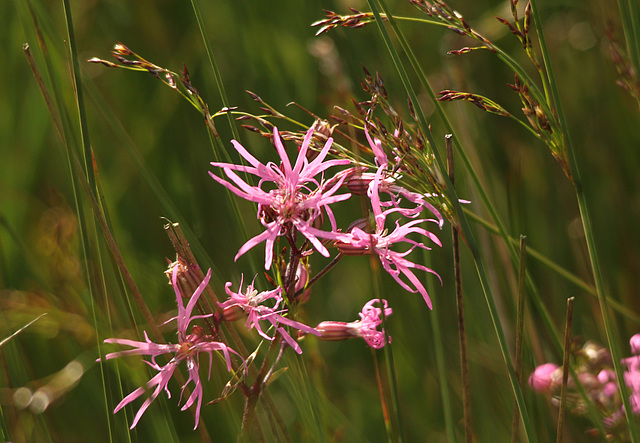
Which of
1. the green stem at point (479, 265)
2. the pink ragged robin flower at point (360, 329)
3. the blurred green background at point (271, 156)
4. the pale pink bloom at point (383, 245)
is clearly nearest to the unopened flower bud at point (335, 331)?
the pink ragged robin flower at point (360, 329)

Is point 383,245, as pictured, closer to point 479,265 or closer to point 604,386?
point 479,265

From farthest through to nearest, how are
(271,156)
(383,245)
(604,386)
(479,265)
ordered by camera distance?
(271,156) < (604,386) < (383,245) < (479,265)

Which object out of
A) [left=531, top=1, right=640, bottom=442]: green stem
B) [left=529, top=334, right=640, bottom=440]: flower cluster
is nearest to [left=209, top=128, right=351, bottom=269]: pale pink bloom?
[left=531, top=1, right=640, bottom=442]: green stem

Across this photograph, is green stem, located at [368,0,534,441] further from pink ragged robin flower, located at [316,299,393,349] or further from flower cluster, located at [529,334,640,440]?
flower cluster, located at [529,334,640,440]

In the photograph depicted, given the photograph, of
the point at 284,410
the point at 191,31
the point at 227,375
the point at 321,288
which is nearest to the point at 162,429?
the point at 227,375

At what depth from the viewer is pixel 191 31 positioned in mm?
2295

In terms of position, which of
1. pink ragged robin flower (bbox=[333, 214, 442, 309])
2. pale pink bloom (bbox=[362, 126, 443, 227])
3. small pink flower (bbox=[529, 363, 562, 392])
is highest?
pale pink bloom (bbox=[362, 126, 443, 227])

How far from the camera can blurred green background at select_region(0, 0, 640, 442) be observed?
1.56m

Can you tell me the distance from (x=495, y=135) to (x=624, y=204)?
0.43 m

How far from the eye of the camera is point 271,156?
2031mm

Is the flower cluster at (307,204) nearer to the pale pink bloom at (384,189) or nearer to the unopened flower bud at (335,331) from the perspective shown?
the pale pink bloom at (384,189)

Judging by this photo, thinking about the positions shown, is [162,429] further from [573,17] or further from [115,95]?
[573,17]

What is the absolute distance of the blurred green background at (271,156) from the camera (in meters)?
1.56

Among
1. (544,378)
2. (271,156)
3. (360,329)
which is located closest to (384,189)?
(360,329)
